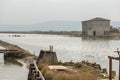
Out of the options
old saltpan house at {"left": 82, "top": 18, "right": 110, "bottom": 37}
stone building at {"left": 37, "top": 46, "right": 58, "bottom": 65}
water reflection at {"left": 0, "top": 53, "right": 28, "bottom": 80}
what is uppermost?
old saltpan house at {"left": 82, "top": 18, "right": 110, "bottom": 37}

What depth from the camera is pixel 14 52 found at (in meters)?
44.7

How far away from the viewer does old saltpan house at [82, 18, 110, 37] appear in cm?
11781

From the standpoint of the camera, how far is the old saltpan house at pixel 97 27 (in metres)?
118

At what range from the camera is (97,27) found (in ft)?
395

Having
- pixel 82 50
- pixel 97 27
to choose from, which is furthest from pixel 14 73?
pixel 97 27

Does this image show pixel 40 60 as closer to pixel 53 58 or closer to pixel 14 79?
pixel 53 58

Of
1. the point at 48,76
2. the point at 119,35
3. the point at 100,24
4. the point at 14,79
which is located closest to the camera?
the point at 48,76

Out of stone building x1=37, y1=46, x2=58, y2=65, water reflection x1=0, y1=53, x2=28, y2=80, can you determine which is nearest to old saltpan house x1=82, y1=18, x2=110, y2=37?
water reflection x1=0, y1=53, x2=28, y2=80

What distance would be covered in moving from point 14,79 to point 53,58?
14.5 ft

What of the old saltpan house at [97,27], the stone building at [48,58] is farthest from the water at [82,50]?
the old saltpan house at [97,27]

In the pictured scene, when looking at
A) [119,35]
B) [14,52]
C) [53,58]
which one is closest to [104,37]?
[119,35]

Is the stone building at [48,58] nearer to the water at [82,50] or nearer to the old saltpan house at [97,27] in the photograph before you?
the water at [82,50]

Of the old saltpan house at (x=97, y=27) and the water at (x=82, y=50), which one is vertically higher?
the old saltpan house at (x=97, y=27)

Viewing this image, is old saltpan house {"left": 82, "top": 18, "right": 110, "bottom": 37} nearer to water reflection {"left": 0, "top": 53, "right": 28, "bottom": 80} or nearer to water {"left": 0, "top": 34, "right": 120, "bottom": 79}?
water {"left": 0, "top": 34, "right": 120, "bottom": 79}
